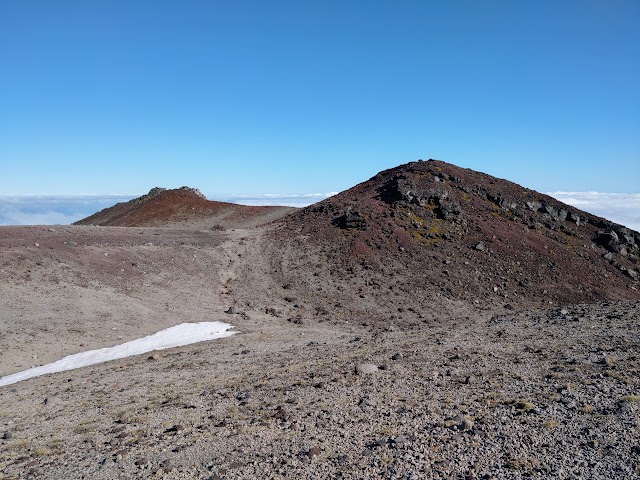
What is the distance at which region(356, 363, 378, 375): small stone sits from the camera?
12075mm

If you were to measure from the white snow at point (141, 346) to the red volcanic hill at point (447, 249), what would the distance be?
5974mm

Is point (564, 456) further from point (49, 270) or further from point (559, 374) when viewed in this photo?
point (49, 270)

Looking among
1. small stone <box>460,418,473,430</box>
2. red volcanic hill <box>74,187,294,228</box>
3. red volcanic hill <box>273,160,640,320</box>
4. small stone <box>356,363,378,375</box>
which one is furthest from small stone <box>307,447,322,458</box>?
red volcanic hill <box>74,187,294,228</box>

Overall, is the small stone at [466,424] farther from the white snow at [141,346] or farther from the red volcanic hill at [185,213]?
the red volcanic hill at [185,213]

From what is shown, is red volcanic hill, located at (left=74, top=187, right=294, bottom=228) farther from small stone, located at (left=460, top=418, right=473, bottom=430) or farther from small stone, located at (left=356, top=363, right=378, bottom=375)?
small stone, located at (left=460, top=418, right=473, bottom=430)

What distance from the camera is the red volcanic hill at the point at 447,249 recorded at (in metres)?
25.2

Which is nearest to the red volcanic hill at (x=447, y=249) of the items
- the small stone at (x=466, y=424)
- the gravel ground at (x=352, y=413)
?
the gravel ground at (x=352, y=413)

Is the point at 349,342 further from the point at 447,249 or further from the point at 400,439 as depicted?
the point at 447,249

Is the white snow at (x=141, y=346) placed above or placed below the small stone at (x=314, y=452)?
below

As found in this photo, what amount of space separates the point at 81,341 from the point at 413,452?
601 inches

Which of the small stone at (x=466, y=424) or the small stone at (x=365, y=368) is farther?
the small stone at (x=365, y=368)

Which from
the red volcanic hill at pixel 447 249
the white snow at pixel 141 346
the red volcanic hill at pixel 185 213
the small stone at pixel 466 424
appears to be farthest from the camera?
the red volcanic hill at pixel 185 213

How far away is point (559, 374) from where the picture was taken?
11.1 metres

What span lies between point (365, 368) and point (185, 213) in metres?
44.2
